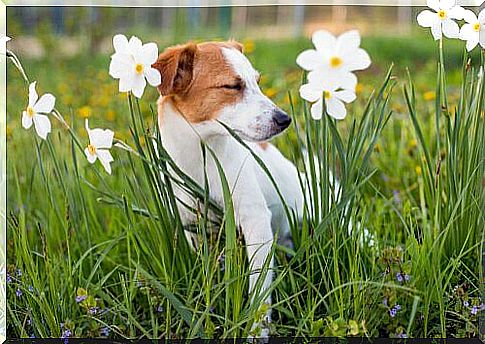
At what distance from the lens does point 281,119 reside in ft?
4.68

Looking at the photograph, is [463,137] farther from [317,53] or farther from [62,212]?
[62,212]

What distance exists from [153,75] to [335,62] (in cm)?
34

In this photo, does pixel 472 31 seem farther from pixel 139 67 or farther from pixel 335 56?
pixel 139 67

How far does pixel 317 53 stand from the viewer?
1254 mm

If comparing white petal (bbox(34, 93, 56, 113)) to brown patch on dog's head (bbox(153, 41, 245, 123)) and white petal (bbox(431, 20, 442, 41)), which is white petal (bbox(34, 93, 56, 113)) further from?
white petal (bbox(431, 20, 442, 41))

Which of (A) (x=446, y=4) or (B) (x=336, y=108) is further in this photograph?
(A) (x=446, y=4)

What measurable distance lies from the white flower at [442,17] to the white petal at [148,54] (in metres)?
0.50

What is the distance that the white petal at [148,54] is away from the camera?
4.57 feet

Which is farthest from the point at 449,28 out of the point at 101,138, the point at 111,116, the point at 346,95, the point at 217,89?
the point at 111,116

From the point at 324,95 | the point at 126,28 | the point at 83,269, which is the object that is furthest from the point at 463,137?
the point at 126,28

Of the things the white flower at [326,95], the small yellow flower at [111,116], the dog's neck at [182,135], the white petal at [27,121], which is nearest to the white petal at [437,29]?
the white flower at [326,95]

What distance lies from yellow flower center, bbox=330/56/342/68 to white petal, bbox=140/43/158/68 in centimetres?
32

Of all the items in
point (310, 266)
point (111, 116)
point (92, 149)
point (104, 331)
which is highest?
point (92, 149)

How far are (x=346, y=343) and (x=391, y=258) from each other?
0.63 ft
